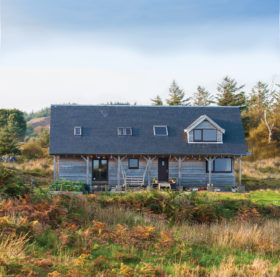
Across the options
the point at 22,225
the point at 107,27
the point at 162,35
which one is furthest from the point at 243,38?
the point at 22,225

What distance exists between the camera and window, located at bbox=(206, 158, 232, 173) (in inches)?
939

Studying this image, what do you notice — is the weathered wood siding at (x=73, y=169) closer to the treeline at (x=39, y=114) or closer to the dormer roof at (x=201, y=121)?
the dormer roof at (x=201, y=121)

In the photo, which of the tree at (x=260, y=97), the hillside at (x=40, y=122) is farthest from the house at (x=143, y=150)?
the hillside at (x=40, y=122)

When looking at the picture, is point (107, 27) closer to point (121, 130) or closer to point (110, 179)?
point (121, 130)

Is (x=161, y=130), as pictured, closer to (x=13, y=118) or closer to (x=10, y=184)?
(x=10, y=184)

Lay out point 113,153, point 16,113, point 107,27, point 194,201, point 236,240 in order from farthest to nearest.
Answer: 1. point 16,113
2. point 113,153
3. point 107,27
4. point 194,201
5. point 236,240

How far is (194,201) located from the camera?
12555mm

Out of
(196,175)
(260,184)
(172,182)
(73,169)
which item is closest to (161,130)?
(172,182)

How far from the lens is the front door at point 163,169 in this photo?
2380cm

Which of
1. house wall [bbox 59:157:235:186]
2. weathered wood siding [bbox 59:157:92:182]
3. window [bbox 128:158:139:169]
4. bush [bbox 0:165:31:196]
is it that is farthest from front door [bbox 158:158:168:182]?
bush [bbox 0:165:31:196]

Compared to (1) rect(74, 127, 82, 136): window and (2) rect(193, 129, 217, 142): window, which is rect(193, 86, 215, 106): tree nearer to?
(2) rect(193, 129, 217, 142): window

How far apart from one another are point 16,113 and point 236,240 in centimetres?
5336

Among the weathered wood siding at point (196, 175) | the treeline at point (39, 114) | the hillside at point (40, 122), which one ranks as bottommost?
the weathered wood siding at point (196, 175)

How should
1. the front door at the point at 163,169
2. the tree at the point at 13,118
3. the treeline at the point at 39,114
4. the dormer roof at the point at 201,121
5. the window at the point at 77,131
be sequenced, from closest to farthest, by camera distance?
the dormer roof at the point at 201,121 < the window at the point at 77,131 < the front door at the point at 163,169 < the tree at the point at 13,118 < the treeline at the point at 39,114
